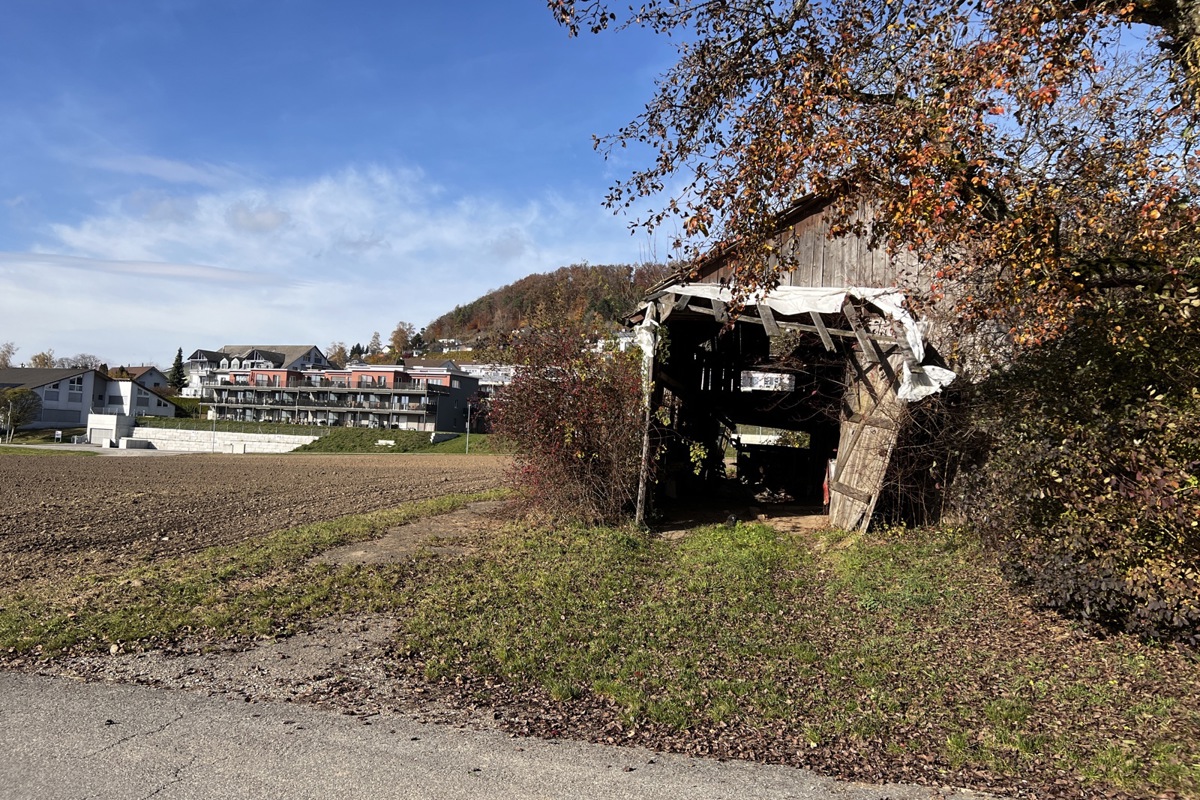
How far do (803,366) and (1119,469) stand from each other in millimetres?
8442

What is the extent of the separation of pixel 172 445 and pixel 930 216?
238 ft

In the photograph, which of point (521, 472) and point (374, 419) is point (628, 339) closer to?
point (521, 472)

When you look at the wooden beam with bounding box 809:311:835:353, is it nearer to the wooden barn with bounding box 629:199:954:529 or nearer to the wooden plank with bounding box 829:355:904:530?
the wooden barn with bounding box 629:199:954:529

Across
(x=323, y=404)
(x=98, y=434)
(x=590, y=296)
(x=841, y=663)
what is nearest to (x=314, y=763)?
(x=841, y=663)

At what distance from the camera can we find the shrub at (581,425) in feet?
43.0

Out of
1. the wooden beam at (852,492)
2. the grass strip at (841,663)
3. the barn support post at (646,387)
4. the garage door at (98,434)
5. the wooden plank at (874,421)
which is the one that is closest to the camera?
the grass strip at (841,663)

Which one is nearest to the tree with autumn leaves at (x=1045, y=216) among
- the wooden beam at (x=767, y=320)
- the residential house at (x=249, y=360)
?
the wooden beam at (x=767, y=320)

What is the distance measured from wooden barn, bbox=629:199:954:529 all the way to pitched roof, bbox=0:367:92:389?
3479 inches

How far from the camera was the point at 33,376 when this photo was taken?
287 feet

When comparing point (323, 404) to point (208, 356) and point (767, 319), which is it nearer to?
point (208, 356)

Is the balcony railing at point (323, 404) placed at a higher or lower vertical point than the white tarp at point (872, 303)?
lower

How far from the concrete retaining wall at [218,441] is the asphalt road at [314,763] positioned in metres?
62.0

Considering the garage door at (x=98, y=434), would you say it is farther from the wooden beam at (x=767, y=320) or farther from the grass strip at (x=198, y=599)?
the wooden beam at (x=767, y=320)

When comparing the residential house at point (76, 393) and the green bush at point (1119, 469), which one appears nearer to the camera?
the green bush at point (1119, 469)
